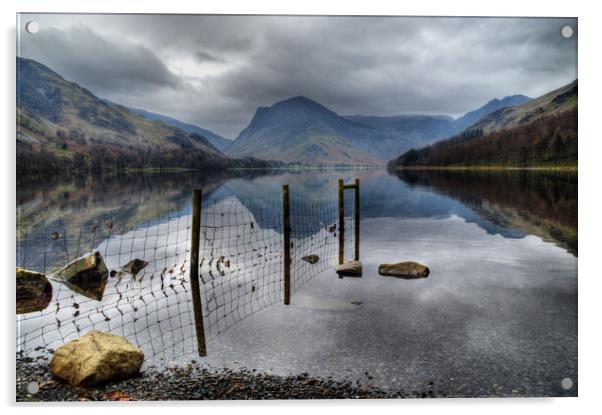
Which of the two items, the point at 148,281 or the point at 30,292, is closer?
the point at 30,292

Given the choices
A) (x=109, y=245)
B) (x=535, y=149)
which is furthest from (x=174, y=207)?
(x=535, y=149)

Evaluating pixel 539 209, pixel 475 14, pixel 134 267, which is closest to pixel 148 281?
pixel 134 267

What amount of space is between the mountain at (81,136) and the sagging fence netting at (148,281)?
3.13 m

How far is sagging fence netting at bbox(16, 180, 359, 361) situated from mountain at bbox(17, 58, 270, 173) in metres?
3.13

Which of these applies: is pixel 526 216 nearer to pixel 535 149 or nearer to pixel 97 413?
pixel 97 413

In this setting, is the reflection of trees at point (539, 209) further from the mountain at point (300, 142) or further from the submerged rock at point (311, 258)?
the mountain at point (300, 142)

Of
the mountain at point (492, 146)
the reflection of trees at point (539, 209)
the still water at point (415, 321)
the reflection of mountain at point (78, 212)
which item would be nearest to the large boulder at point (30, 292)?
the still water at point (415, 321)

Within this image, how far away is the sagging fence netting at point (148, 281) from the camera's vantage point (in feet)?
27.9

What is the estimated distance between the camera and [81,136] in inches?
1286

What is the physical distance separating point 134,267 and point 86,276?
64.0 inches

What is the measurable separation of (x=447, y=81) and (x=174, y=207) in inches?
887

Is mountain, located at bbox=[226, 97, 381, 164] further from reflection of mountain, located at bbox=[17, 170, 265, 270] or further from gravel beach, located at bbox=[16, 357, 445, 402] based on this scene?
gravel beach, located at bbox=[16, 357, 445, 402]

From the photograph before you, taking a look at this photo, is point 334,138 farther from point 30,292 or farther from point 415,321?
point 415,321

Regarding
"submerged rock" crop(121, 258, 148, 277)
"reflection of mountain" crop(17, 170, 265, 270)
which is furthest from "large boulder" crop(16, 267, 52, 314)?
"submerged rock" crop(121, 258, 148, 277)
